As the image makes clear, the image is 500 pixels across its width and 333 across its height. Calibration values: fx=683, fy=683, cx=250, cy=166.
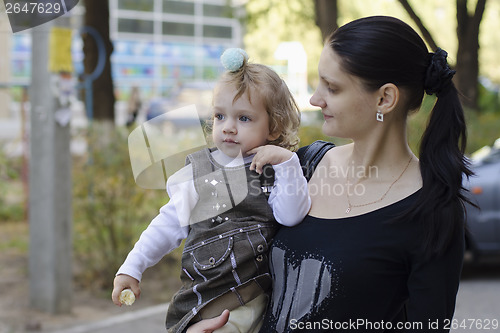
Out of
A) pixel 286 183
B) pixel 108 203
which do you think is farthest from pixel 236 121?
pixel 108 203

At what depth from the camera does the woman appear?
187cm

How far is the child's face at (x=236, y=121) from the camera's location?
6.88 feet

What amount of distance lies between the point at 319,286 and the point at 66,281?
4.18 m

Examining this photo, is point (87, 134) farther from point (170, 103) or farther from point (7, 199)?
point (170, 103)

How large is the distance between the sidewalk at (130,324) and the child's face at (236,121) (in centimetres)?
364

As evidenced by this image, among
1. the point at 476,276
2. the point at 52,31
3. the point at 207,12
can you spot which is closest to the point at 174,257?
the point at 52,31

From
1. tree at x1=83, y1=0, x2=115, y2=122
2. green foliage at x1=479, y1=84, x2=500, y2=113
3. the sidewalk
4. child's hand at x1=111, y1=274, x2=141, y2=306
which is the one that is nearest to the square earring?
child's hand at x1=111, y1=274, x2=141, y2=306

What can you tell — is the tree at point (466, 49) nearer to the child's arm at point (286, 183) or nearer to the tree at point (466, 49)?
the tree at point (466, 49)

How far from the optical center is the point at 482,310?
6.13 metres

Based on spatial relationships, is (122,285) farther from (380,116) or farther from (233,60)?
(380,116)

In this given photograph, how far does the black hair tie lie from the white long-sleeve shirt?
0.45 metres

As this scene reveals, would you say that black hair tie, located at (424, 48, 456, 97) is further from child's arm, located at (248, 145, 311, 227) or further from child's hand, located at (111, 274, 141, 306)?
child's hand, located at (111, 274, 141, 306)

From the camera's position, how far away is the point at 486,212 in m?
6.87

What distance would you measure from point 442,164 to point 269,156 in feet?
1.63
